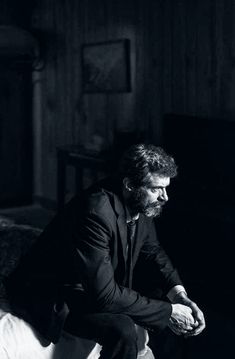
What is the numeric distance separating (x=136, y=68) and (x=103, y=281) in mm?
3758

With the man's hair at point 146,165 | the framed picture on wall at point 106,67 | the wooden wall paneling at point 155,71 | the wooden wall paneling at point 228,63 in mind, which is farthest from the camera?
the framed picture on wall at point 106,67

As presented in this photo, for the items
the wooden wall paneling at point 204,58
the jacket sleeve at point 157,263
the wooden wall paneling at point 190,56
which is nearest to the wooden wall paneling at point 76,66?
the wooden wall paneling at point 190,56

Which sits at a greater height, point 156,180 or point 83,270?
point 156,180

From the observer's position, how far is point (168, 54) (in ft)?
17.8

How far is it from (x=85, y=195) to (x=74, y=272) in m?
0.31

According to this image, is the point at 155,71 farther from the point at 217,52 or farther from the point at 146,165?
the point at 146,165

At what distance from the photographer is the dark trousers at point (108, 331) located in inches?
91.7

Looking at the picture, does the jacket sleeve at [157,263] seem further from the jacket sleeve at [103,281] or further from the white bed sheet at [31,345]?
the white bed sheet at [31,345]

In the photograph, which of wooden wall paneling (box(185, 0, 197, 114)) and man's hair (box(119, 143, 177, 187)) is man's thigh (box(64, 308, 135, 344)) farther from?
wooden wall paneling (box(185, 0, 197, 114))

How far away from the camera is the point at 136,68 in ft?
19.1

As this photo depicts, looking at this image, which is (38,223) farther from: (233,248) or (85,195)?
(85,195)

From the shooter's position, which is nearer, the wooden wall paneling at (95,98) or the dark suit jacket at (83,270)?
the dark suit jacket at (83,270)

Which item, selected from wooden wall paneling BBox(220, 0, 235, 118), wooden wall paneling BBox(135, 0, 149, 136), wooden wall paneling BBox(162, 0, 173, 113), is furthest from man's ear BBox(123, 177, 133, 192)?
wooden wall paneling BBox(135, 0, 149, 136)

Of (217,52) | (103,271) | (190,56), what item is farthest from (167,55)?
(103,271)
